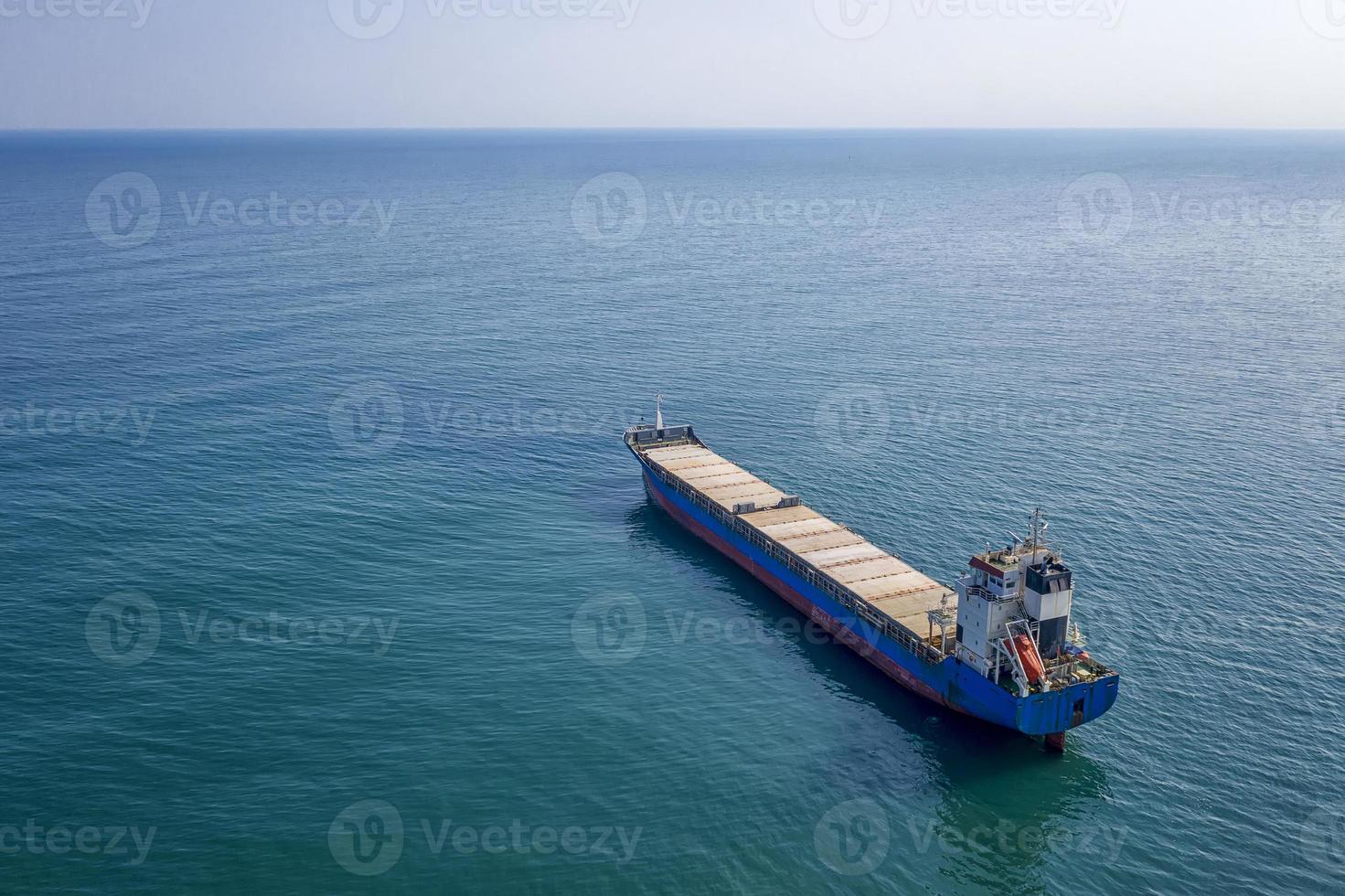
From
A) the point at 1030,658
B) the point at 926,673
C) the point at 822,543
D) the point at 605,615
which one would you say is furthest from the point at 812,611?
the point at 1030,658

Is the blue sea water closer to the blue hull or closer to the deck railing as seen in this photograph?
the blue hull

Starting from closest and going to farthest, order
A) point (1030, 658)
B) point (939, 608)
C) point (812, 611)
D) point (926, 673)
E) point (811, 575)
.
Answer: point (1030, 658) < point (926, 673) < point (939, 608) < point (812, 611) < point (811, 575)

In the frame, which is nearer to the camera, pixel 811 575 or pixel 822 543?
pixel 811 575

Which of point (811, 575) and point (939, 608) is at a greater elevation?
point (811, 575)

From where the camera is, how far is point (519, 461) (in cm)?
10225

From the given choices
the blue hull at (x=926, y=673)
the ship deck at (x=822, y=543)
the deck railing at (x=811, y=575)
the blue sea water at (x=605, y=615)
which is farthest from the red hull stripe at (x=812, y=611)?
the ship deck at (x=822, y=543)

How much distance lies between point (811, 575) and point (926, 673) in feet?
41.7

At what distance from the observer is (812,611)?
74.4 m

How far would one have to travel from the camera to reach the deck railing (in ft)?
215

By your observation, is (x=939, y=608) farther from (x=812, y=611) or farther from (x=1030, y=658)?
(x=1030, y=658)

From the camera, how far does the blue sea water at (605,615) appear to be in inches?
2039

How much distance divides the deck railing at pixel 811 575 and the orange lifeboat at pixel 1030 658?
192 inches

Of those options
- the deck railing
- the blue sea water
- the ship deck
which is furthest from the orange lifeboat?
the ship deck

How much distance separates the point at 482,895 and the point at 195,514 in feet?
172
